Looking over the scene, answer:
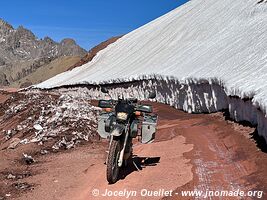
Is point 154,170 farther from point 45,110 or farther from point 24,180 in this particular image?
point 45,110

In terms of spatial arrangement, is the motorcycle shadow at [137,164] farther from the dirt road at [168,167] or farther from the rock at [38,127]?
the rock at [38,127]

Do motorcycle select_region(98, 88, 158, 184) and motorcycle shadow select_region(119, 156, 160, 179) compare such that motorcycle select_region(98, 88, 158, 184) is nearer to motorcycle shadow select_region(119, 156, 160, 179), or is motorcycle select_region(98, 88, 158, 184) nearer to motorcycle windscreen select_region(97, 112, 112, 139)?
motorcycle windscreen select_region(97, 112, 112, 139)

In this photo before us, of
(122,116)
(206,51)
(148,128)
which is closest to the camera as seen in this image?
(122,116)

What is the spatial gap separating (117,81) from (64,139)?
1758 centimetres

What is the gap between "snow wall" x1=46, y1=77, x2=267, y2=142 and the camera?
33.5 feet

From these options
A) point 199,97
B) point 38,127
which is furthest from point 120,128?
point 199,97

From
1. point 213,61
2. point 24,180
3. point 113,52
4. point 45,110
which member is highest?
point 113,52

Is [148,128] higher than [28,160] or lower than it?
higher

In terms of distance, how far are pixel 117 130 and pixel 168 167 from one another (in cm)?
153

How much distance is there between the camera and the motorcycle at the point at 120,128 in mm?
7832

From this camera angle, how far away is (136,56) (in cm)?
3694

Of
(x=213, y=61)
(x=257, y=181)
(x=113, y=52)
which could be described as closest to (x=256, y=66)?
(x=213, y=61)

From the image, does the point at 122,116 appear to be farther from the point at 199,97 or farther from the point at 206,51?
the point at 206,51

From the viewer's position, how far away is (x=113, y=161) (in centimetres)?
783
